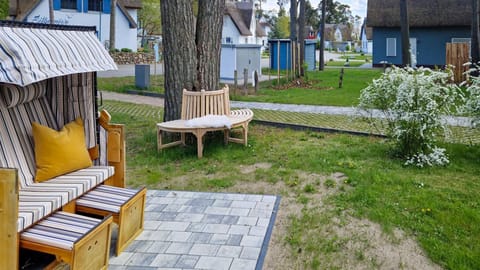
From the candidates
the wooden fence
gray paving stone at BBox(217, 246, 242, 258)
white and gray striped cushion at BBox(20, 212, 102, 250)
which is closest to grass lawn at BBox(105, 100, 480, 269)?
gray paving stone at BBox(217, 246, 242, 258)

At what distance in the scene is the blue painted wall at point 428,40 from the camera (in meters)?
27.8

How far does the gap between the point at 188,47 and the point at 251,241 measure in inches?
162

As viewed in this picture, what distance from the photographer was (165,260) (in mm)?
3771

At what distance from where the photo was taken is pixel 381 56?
1184 inches

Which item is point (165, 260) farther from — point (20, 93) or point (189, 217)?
point (20, 93)

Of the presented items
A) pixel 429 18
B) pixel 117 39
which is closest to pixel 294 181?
pixel 429 18

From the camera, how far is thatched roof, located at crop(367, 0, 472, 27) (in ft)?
89.2

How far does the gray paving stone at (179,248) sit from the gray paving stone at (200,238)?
82mm

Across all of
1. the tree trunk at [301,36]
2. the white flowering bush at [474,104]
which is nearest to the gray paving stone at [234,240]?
the white flowering bush at [474,104]

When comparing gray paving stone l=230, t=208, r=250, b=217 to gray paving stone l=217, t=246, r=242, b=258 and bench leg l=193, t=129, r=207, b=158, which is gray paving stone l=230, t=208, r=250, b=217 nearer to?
gray paving stone l=217, t=246, r=242, b=258

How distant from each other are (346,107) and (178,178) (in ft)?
24.6

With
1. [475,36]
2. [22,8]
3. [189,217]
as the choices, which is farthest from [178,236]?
[22,8]

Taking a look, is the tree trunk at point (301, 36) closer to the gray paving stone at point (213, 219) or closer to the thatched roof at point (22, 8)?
the thatched roof at point (22, 8)

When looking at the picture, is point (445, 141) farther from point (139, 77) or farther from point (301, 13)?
point (301, 13)
